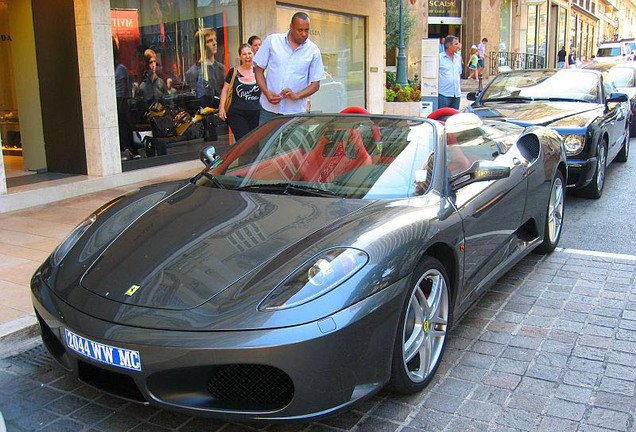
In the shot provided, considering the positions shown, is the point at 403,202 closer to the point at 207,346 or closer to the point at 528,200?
the point at 207,346

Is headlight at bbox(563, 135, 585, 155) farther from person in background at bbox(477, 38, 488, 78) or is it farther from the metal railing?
person in background at bbox(477, 38, 488, 78)

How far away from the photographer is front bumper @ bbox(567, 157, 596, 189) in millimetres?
7250

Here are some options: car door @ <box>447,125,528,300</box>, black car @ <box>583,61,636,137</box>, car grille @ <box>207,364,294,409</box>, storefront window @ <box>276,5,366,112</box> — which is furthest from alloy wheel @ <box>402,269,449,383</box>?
black car @ <box>583,61,636,137</box>

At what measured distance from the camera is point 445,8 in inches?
1291

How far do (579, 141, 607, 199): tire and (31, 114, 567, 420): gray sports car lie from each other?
3.58 meters

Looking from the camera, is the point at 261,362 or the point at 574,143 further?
the point at 574,143

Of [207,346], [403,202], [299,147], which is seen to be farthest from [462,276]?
[207,346]

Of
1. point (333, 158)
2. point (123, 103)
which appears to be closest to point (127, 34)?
point (123, 103)

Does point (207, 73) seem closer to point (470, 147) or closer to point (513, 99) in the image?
point (513, 99)

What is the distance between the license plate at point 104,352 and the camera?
2.56 meters

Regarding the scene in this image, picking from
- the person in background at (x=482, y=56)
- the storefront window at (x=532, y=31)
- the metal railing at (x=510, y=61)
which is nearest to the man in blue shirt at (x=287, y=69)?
the metal railing at (x=510, y=61)

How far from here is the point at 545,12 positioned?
42.1m

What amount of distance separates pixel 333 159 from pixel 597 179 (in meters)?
5.00

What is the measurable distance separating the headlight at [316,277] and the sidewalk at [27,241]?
211 centimetres
